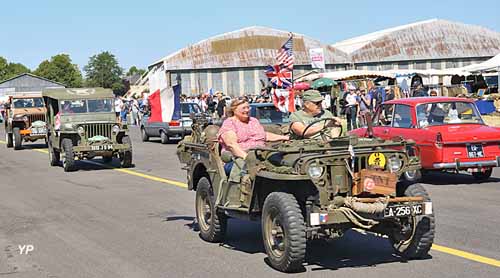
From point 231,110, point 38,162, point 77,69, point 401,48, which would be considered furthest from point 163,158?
point 77,69

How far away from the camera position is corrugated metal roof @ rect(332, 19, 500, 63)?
59.8m

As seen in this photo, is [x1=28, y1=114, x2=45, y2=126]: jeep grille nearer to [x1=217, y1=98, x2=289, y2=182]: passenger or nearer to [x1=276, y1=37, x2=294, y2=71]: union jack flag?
→ [x1=276, y1=37, x2=294, y2=71]: union jack flag

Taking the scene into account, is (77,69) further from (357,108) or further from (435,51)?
(357,108)

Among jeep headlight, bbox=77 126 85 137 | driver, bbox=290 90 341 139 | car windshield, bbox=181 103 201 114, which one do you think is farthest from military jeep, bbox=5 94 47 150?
driver, bbox=290 90 341 139

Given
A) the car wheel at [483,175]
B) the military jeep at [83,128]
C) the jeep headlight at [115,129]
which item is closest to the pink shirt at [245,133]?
the car wheel at [483,175]

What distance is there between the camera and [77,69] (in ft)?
504

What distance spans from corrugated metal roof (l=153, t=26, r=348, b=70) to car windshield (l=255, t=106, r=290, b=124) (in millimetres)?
40778

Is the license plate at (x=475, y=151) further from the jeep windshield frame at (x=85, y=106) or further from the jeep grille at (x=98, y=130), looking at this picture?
the jeep windshield frame at (x=85, y=106)

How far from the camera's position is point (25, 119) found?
26.8 m

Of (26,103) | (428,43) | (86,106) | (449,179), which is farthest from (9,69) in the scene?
(449,179)

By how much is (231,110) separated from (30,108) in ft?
66.7

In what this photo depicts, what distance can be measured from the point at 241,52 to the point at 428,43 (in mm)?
15427

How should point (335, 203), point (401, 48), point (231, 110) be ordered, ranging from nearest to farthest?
point (335, 203) < point (231, 110) < point (401, 48)

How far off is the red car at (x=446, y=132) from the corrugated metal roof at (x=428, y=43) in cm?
4591
